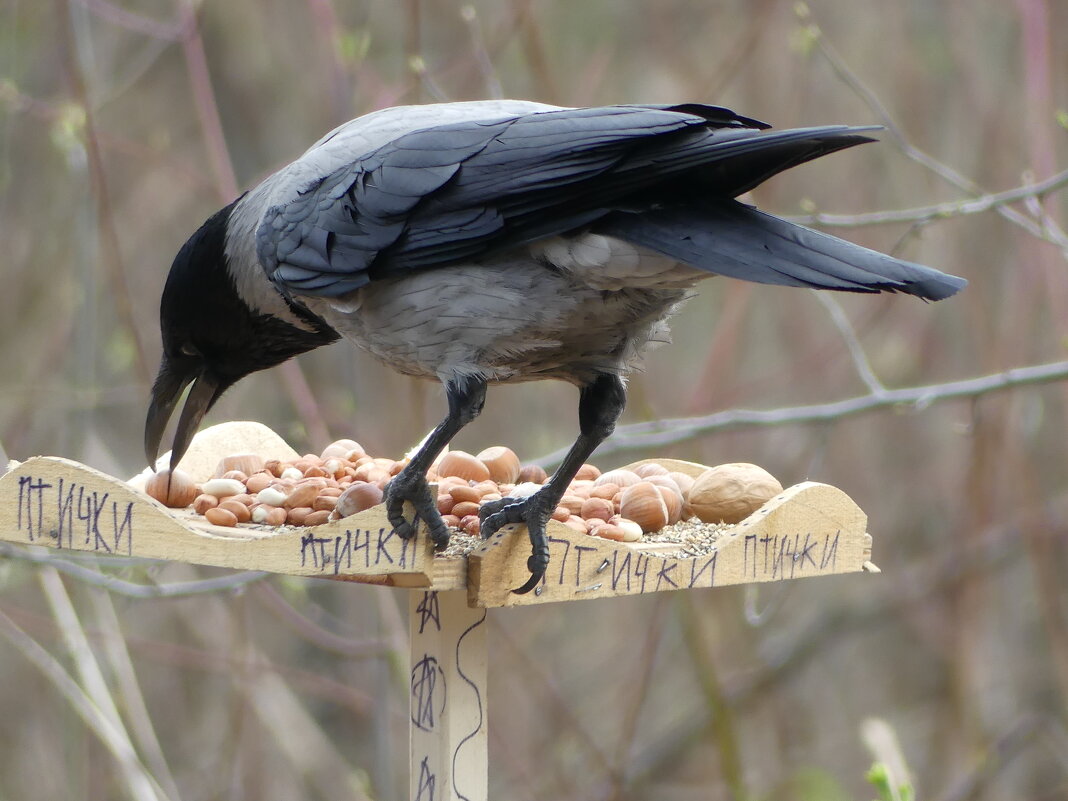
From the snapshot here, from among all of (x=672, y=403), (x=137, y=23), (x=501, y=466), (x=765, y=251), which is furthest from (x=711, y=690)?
(x=137, y=23)

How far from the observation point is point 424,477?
215 cm

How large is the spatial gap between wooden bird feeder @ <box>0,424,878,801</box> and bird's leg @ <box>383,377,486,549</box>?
30 mm

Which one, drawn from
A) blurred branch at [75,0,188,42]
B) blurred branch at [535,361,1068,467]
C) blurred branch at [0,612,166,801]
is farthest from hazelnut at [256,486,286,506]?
blurred branch at [75,0,188,42]

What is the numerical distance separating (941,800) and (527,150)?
165 inches

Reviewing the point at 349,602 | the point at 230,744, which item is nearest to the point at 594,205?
the point at 230,744

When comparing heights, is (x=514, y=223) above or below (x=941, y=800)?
above

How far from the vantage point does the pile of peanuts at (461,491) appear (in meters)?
2.36

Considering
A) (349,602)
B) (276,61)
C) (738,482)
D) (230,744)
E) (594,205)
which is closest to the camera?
(594,205)

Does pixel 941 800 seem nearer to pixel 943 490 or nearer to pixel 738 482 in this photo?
pixel 943 490

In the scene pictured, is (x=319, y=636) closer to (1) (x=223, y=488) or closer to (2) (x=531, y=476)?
(2) (x=531, y=476)

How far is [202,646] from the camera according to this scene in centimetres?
593

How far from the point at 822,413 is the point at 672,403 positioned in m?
2.42

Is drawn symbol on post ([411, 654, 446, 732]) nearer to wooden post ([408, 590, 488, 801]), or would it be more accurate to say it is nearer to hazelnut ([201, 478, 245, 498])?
wooden post ([408, 590, 488, 801])

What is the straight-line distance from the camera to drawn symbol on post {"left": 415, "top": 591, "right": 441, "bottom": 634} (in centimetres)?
235
